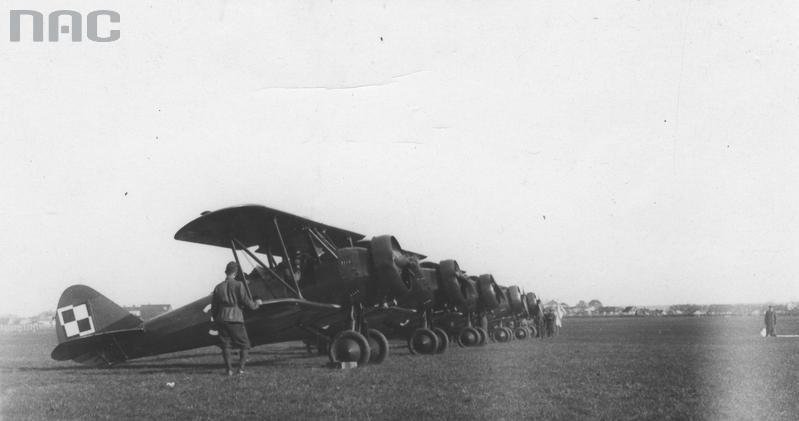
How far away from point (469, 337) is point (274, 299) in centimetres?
751

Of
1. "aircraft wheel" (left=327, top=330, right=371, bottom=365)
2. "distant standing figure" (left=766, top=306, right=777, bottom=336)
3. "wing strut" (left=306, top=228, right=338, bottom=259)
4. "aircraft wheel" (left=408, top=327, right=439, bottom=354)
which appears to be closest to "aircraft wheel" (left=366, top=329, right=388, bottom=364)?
"aircraft wheel" (left=327, top=330, right=371, bottom=365)

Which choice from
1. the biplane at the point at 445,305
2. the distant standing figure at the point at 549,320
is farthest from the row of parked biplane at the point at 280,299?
the distant standing figure at the point at 549,320

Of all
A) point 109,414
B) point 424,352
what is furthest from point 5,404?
point 424,352

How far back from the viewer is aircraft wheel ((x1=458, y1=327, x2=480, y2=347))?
16094 millimetres

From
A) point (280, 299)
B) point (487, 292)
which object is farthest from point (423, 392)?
point (487, 292)

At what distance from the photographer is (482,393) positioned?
634cm

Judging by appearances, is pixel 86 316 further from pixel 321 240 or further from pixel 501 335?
pixel 501 335

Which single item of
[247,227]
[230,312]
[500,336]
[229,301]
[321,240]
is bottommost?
[500,336]

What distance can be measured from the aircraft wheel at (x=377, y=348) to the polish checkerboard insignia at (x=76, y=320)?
4.58 metres

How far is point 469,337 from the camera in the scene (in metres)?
16.2

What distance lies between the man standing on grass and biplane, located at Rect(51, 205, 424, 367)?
39cm

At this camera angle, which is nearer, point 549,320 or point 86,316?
point 86,316

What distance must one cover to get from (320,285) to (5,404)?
4546mm

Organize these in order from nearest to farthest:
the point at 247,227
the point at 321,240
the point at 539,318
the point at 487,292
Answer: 1. the point at 247,227
2. the point at 321,240
3. the point at 487,292
4. the point at 539,318
